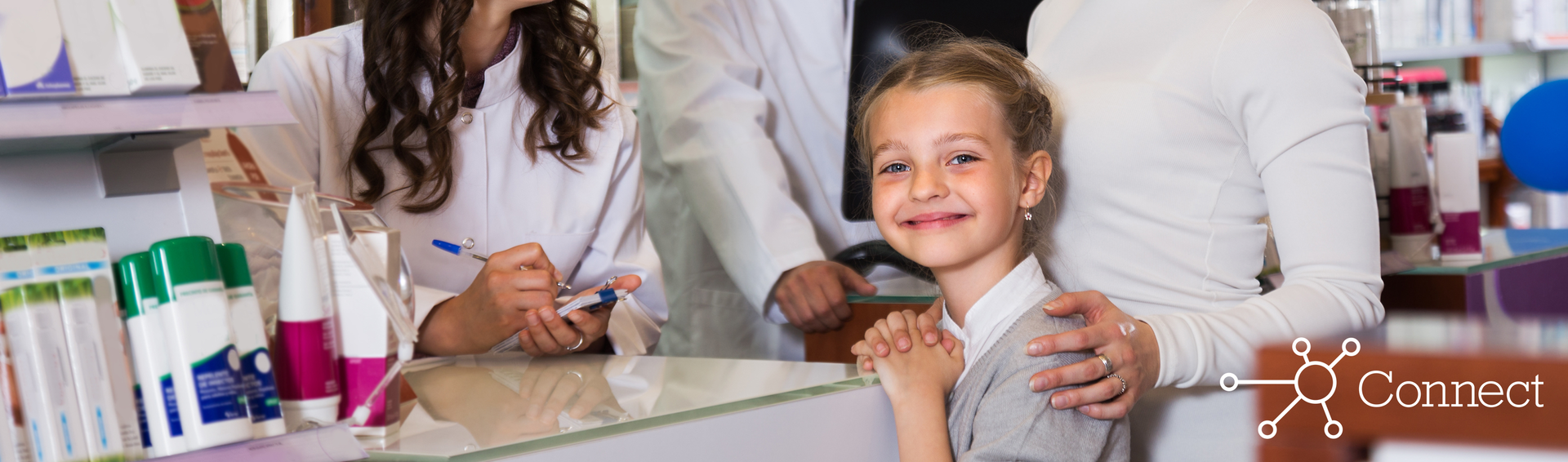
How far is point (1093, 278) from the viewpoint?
1.16m

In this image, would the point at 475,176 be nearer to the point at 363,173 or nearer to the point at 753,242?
the point at 363,173

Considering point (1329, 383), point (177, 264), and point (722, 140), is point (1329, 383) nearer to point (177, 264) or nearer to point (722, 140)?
point (177, 264)

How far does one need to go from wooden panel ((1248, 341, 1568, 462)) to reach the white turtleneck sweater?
713 millimetres

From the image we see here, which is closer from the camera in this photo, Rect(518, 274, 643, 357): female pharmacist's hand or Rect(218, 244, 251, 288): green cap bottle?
Rect(218, 244, 251, 288): green cap bottle

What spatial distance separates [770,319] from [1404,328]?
1.51m

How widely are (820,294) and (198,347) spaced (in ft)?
3.18

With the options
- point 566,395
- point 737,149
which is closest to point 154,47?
point 566,395

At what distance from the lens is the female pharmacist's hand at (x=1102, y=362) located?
0.94 m

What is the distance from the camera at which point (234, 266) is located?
0.77 m

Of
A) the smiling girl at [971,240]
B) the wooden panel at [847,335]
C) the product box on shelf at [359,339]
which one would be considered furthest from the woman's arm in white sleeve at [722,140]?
the product box on shelf at [359,339]

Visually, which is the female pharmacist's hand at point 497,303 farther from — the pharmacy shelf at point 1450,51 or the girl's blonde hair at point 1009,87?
the pharmacy shelf at point 1450,51

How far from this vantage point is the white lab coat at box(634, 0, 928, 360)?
184 cm

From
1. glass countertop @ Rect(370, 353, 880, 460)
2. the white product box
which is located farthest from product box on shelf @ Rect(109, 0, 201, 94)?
glass countertop @ Rect(370, 353, 880, 460)

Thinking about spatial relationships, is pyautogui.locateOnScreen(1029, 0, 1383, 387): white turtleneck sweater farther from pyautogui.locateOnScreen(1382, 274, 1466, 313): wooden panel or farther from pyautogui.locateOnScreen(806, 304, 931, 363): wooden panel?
pyautogui.locateOnScreen(1382, 274, 1466, 313): wooden panel
